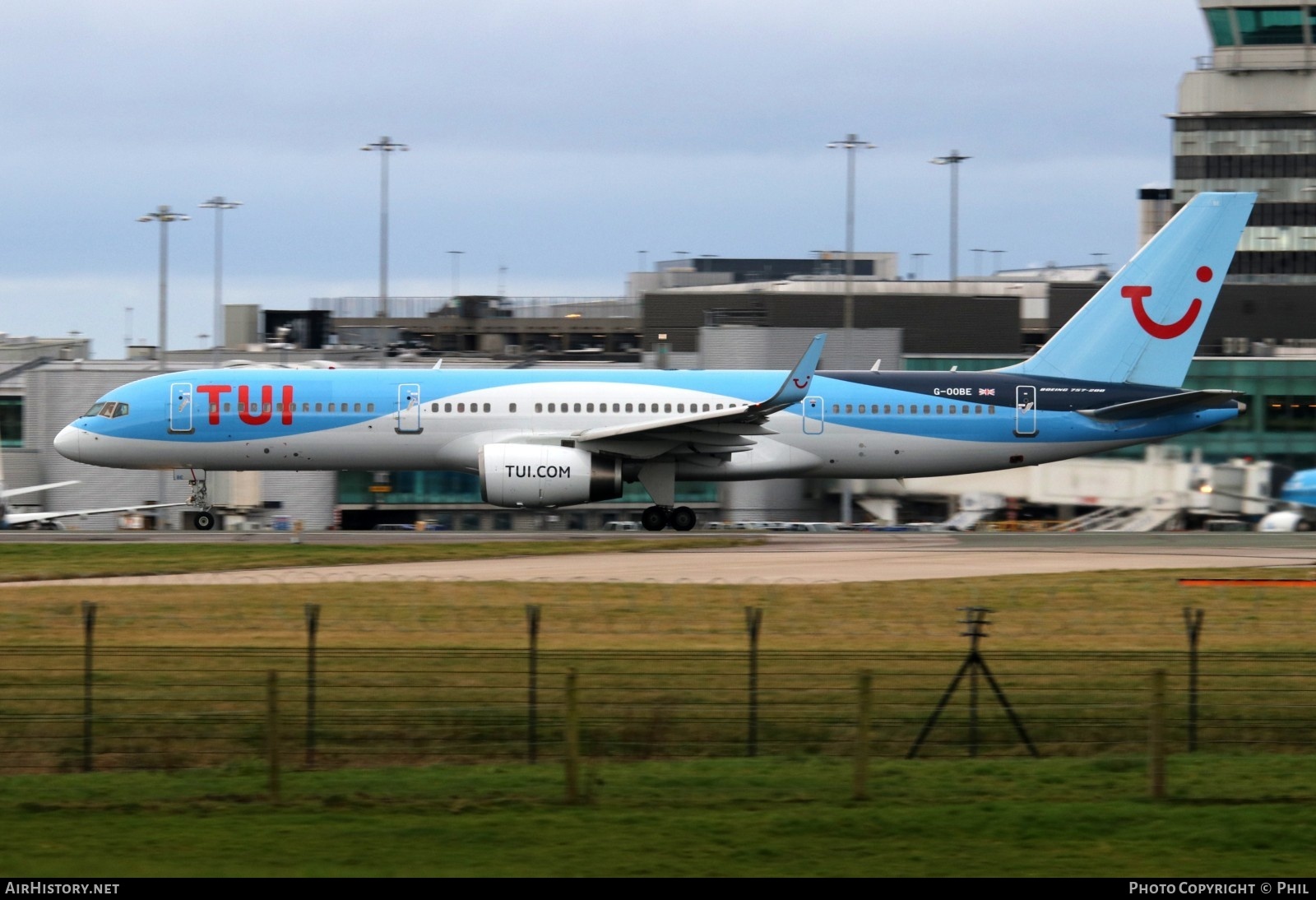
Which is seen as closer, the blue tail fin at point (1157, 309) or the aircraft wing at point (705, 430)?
the aircraft wing at point (705, 430)

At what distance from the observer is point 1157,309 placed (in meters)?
43.5

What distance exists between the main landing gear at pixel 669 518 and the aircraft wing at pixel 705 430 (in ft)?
5.79

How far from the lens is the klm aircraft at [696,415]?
4084 centimetres

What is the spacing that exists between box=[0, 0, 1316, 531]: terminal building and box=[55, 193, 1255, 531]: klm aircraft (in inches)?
310

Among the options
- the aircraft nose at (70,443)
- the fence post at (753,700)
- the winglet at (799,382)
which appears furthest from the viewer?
the aircraft nose at (70,443)

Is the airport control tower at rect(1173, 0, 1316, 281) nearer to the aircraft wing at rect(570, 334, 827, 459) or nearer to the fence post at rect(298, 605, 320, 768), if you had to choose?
the aircraft wing at rect(570, 334, 827, 459)

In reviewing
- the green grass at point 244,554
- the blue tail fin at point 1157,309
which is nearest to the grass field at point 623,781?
the green grass at point 244,554

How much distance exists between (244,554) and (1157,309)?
24.7 meters

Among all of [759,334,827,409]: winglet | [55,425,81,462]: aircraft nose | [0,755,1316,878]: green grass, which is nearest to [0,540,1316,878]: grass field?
[0,755,1316,878]: green grass

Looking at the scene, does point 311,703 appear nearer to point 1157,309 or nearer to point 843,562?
point 843,562

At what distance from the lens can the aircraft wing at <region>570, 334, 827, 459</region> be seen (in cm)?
3941

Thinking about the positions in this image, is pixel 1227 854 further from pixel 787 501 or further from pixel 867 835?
pixel 787 501

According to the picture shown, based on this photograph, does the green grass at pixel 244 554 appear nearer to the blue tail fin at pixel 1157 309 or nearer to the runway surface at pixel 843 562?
the runway surface at pixel 843 562
